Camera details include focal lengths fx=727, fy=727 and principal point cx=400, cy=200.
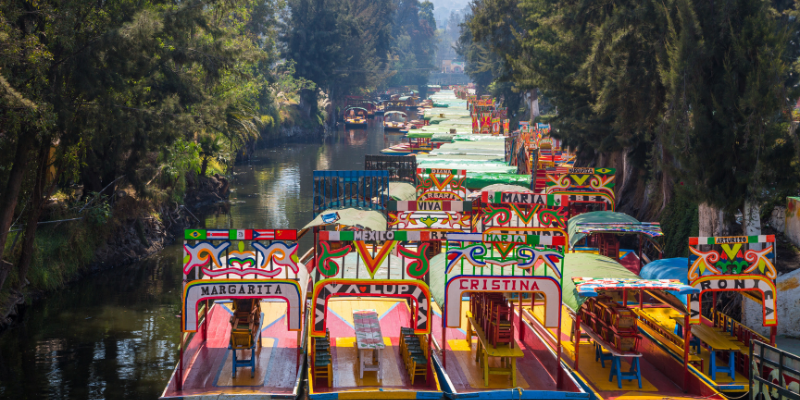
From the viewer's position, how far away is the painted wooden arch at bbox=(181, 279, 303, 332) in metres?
12.6

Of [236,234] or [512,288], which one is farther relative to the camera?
[512,288]

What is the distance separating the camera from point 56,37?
18.2m

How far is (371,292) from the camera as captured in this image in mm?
12984

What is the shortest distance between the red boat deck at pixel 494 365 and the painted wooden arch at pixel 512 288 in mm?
1481

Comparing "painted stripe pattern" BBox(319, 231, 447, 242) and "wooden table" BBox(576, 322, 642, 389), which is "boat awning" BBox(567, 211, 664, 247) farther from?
"painted stripe pattern" BBox(319, 231, 447, 242)

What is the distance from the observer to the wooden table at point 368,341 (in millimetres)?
13500

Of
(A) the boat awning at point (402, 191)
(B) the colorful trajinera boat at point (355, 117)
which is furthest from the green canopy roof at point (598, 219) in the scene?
(B) the colorful trajinera boat at point (355, 117)

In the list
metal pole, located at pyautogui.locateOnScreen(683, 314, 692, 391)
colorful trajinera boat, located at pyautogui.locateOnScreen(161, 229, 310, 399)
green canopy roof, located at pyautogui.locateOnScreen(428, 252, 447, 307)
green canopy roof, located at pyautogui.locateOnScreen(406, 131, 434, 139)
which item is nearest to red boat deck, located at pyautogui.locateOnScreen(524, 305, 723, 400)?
metal pole, located at pyautogui.locateOnScreen(683, 314, 692, 391)

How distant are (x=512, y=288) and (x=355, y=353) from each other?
4.19 meters

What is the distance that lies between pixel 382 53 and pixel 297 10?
37.6 metres

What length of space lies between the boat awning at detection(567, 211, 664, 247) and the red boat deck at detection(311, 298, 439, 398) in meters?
4.93

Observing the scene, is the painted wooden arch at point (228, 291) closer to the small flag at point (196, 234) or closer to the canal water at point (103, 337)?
the small flag at point (196, 234)

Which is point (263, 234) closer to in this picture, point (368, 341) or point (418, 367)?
point (368, 341)

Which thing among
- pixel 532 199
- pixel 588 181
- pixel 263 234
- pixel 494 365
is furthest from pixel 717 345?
pixel 588 181
